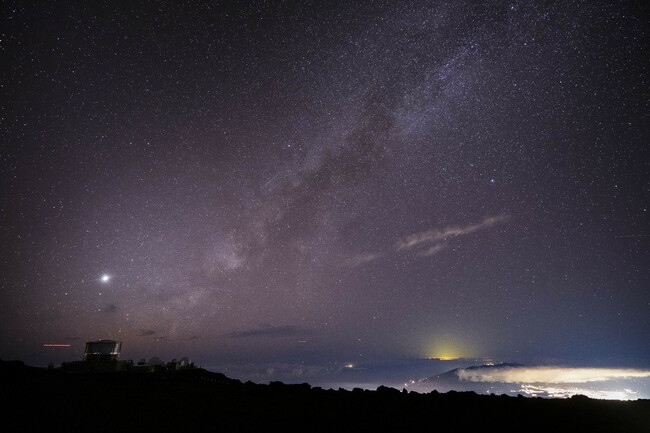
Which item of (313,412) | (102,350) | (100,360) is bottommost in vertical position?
(100,360)

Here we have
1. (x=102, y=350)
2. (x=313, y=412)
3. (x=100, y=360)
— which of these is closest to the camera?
(x=313, y=412)

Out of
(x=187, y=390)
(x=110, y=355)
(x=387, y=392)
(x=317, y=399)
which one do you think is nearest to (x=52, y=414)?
(x=187, y=390)

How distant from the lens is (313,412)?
8.57m

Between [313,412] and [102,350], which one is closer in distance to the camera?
[313,412]

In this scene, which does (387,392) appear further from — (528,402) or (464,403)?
(528,402)

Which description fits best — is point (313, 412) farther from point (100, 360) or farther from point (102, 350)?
point (102, 350)

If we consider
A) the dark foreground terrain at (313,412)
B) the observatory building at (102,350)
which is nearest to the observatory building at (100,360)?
the observatory building at (102,350)

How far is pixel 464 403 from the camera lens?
9164mm

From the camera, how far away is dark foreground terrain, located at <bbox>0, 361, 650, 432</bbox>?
780cm

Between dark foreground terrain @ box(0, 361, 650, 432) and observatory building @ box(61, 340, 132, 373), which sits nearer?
dark foreground terrain @ box(0, 361, 650, 432)

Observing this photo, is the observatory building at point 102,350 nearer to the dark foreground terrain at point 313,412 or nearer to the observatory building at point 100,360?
the observatory building at point 100,360

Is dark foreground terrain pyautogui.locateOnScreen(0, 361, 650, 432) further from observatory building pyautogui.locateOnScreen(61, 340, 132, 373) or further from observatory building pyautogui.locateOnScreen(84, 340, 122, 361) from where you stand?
observatory building pyautogui.locateOnScreen(84, 340, 122, 361)

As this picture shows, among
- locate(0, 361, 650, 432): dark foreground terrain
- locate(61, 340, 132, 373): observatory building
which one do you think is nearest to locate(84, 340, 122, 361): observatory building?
locate(61, 340, 132, 373): observatory building

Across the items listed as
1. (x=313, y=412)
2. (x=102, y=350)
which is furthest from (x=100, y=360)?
(x=313, y=412)
